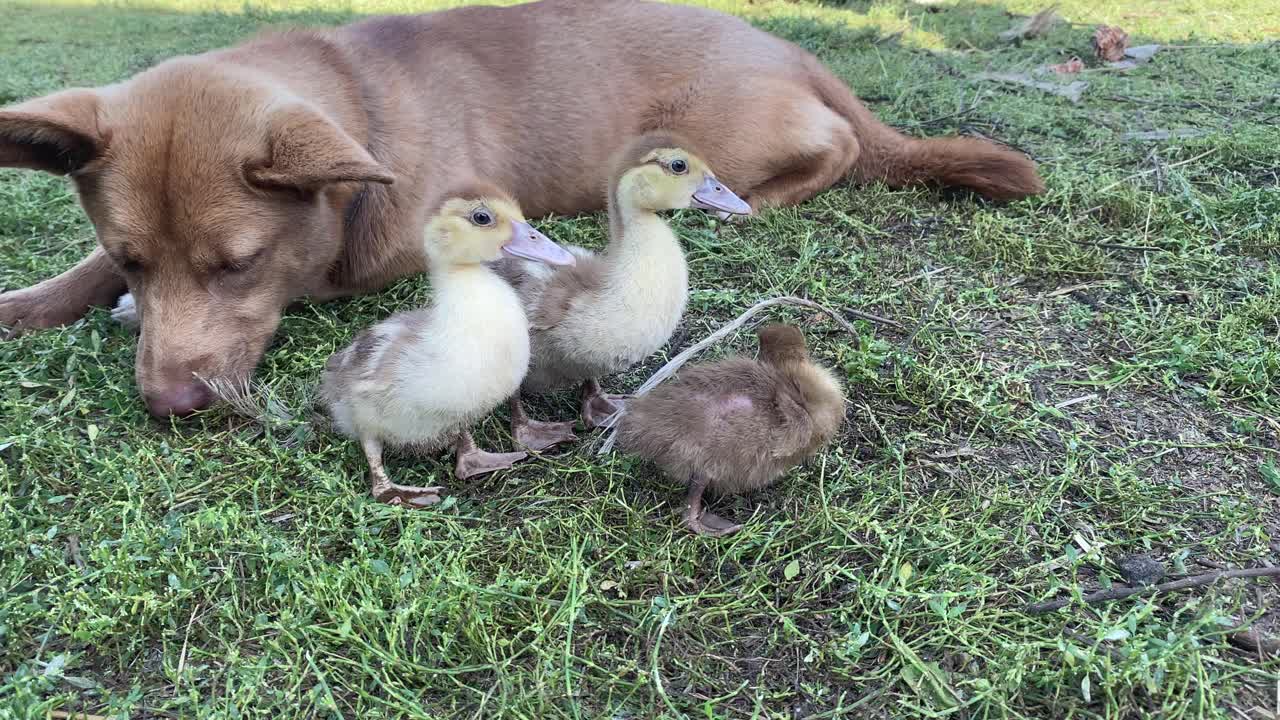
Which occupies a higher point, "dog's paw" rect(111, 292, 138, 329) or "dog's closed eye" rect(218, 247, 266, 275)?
"dog's closed eye" rect(218, 247, 266, 275)

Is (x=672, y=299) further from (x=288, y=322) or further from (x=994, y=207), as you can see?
(x=994, y=207)

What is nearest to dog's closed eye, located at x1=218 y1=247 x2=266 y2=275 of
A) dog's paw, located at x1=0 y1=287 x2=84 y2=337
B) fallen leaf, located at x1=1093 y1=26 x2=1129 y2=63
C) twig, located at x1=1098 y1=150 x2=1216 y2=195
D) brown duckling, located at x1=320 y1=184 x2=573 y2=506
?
brown duckling, located at x1=320 y1=184 x2=573 y2=506

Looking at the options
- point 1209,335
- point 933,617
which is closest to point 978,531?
point 933,617

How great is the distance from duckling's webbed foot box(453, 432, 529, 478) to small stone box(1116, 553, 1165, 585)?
1681mm

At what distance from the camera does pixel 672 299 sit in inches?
102

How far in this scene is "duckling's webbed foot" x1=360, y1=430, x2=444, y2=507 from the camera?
234cm

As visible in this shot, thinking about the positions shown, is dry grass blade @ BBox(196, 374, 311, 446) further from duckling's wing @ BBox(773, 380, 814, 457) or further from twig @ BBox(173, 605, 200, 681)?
duckling's wing @ BBox(773, 380, 814, 457)

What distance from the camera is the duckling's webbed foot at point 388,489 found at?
7.67ft

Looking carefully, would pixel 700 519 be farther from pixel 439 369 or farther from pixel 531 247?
pixel 531 247

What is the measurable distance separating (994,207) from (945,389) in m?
1.82

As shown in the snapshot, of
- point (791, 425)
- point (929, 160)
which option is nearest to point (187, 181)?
point (791, 425)

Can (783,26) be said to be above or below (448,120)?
below

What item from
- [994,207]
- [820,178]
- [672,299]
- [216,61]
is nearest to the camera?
[672,299]

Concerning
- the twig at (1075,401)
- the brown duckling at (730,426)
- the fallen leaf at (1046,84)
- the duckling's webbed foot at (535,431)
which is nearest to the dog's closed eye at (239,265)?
the duckling's webbed foot at (535,431)
